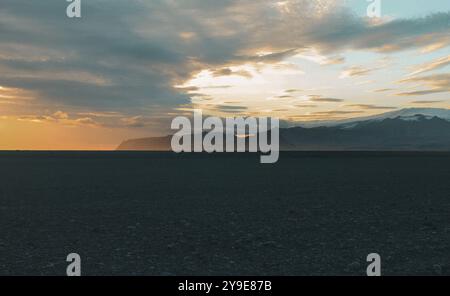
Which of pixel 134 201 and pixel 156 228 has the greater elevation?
pixel 134 201

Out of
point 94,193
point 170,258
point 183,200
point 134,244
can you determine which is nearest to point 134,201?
point 183,200

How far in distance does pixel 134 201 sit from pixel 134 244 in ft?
30.1

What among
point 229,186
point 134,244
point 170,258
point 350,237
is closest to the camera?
point 170,258

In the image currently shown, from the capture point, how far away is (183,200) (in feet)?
72.5
